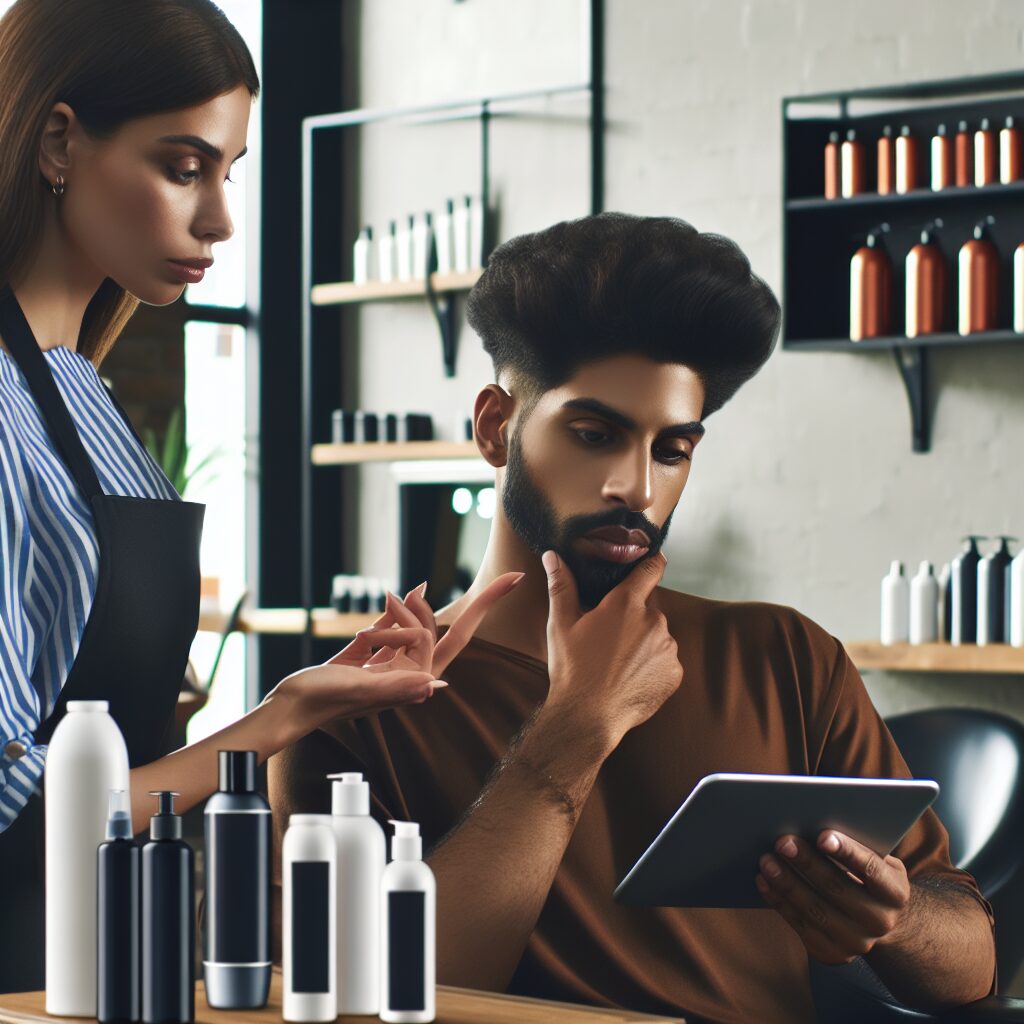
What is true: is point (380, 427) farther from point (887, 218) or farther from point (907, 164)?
point (907, 164)

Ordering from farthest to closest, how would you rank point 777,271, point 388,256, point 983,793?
point 388,256 < point 777,271 < point 983,793

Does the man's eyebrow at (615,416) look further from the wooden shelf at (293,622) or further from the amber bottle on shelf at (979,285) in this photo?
the wooden shelf at (293,622)

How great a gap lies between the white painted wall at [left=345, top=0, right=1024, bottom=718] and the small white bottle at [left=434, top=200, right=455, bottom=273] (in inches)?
7.0

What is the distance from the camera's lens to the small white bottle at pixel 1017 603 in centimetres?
446

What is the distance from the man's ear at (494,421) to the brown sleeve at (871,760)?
45 cm

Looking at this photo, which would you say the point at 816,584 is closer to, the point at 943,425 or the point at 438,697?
the point at 943,425

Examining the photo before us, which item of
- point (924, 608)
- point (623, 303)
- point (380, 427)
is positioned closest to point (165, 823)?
point (623, 303)

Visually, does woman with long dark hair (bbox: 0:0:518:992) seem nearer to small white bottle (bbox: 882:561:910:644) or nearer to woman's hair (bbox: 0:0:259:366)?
woman's hair (bbox: 0:0:259:366)

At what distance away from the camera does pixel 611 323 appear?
1.85m

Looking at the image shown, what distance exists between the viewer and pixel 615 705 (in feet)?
5.70

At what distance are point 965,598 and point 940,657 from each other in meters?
0.18

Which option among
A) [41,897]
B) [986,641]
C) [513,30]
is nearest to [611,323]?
[41,897]

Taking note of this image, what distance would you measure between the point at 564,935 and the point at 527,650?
1.05 ft

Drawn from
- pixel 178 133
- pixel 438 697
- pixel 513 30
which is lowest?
pixel 438 697
